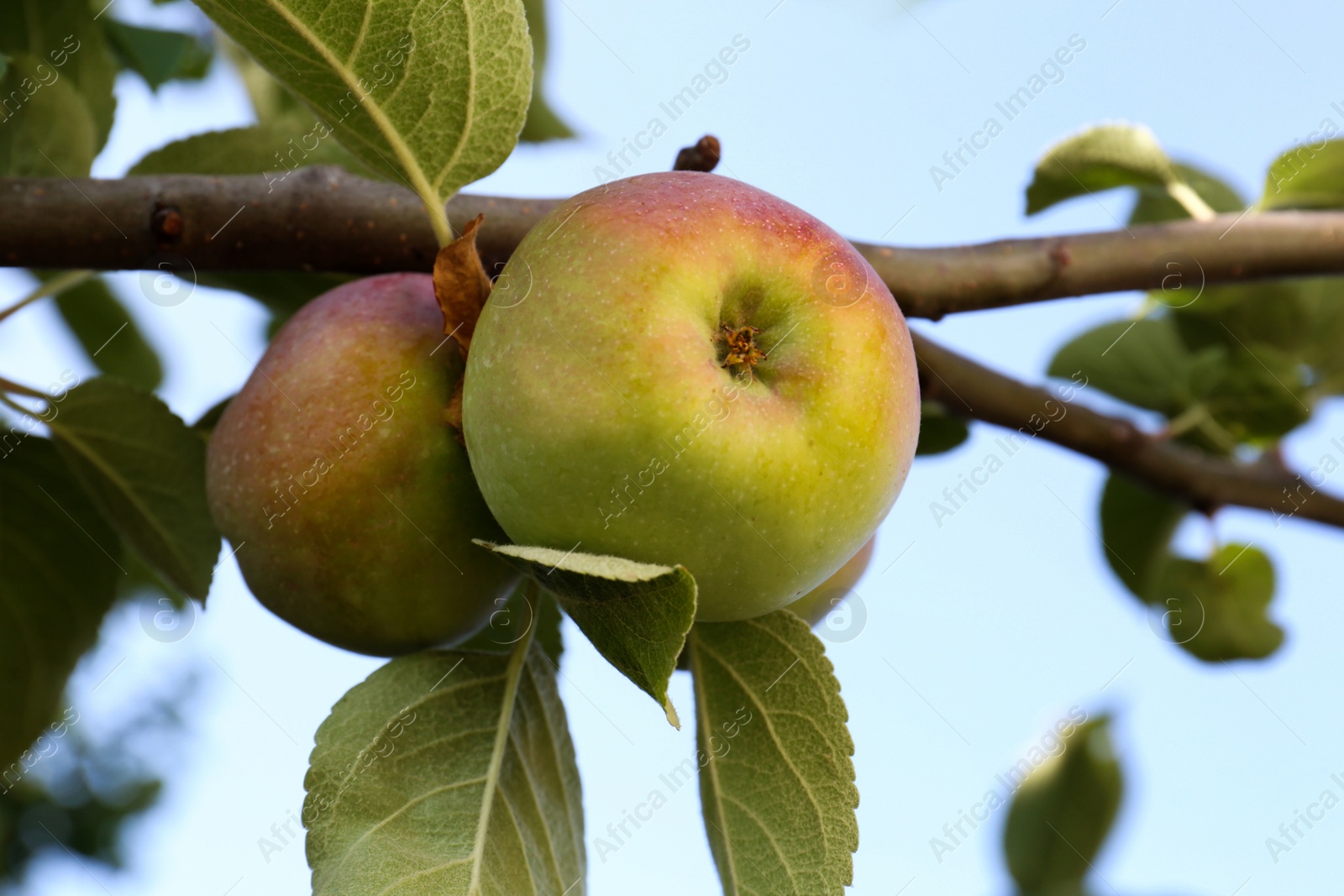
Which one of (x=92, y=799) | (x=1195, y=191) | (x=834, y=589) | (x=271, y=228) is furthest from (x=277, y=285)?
(x=92, y=799)

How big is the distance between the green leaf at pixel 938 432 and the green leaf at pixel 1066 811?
A: 3.93 feet

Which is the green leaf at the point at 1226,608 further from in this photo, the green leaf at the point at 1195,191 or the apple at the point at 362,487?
the apple at the point at 362,487

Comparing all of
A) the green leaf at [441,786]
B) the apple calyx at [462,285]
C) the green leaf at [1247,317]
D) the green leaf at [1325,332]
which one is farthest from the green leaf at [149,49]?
the green leaf at [1325,332]

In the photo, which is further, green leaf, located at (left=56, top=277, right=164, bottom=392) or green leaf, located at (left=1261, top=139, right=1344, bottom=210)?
green leaf, located at (left=56, top=277, right=164, bottom=392)

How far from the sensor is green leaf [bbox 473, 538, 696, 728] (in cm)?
58

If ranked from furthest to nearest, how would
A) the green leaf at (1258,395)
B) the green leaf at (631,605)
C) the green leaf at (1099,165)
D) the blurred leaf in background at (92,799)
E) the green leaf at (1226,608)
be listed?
the blurred leaf in background at (92,799) < the green leaf at (1226,608) < the green leaf at (1258,395) < the green leaf at (1099,165) < the green leaf at (631,605)

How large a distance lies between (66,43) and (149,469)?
0.53 m

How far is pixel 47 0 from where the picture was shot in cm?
118

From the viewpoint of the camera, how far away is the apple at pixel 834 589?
3.21ft

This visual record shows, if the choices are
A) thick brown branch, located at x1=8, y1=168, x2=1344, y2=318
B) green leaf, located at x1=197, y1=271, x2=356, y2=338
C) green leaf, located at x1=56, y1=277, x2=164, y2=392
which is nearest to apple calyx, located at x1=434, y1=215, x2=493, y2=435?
thick brown branch, located at x1=8, y1=168, x2=1344, y2=318

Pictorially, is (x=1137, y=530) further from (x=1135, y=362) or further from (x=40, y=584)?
(x=40, y=584)

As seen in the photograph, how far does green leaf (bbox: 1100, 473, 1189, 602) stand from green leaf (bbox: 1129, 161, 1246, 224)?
424mm

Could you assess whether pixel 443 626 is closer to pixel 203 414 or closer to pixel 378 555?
pixel 378 555

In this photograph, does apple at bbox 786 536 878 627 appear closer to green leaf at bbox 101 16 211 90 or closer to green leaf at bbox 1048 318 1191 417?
green leaf at bbox 1048 318 1191 417
